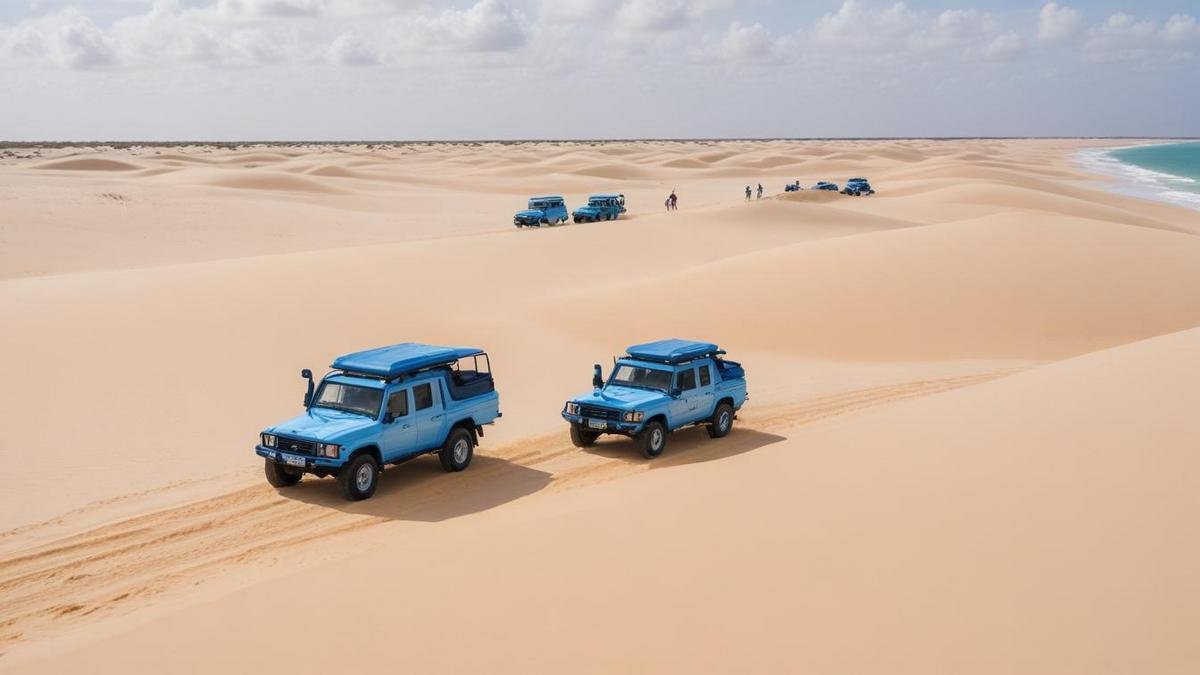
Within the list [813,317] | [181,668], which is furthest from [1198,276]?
[181,668]

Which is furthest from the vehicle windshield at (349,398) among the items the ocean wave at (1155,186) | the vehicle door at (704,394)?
the ocean wave at (1155,186)

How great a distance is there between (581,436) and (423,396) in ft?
9.04

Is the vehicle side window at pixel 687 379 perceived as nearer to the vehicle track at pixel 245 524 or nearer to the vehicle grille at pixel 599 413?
the vehicle track at pixel 245 524

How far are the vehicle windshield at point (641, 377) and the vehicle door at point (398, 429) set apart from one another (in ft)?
12.2

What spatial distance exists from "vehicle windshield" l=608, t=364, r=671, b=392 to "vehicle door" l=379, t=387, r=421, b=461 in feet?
12.2

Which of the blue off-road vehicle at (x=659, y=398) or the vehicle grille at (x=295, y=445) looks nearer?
the vehicle grille at (x=295, y=445)

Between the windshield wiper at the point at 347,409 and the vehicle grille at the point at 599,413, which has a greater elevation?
the windshield wiper at the point at 347,409

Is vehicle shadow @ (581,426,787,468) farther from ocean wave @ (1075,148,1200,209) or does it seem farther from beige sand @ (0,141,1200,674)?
ocean wave @ (1075,148,1200,209)

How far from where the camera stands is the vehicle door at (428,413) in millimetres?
13703

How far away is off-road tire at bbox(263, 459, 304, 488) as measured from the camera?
13.0 metres

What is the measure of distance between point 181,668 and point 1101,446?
9132 millimetres

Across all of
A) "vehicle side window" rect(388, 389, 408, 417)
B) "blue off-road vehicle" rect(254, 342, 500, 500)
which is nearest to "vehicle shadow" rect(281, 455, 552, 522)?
"blue off-road vehicle" rect(254, 342, 500, 500)

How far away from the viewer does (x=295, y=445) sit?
1262 cm

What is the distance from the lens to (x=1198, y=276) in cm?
2834
